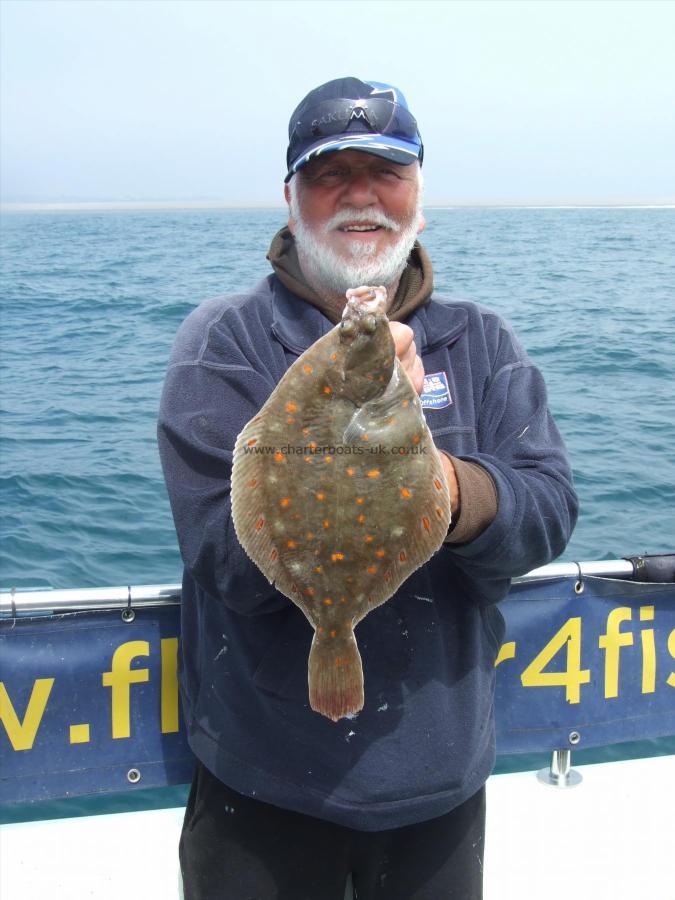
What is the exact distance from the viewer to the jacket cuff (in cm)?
219

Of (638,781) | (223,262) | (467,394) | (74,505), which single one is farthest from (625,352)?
(223,262)

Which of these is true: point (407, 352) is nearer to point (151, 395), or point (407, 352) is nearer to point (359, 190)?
point (359, 190)

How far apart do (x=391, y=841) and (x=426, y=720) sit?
40cm

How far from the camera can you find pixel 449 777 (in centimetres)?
243

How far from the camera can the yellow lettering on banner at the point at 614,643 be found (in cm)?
359

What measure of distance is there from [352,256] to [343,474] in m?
0.81

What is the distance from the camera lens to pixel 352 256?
2580mm

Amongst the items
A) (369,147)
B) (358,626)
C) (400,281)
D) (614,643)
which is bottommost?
(614,643)

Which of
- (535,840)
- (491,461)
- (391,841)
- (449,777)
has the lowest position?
(535,840)

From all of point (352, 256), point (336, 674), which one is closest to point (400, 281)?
point (352, 256)

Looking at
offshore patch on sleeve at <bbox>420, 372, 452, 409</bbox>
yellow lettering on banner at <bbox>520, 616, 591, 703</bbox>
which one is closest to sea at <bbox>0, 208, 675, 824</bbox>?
yellow lettering on banner at <bbox>520, 616, 591, 703</bbox>

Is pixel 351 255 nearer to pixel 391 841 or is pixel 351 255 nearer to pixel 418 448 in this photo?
pixel 418 448

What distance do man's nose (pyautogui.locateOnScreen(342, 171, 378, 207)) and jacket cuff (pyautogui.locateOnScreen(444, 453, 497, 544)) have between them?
2.73 ft

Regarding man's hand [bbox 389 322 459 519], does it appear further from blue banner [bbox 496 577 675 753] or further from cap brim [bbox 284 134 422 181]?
blue banner [bbox 496 577 675 753]
